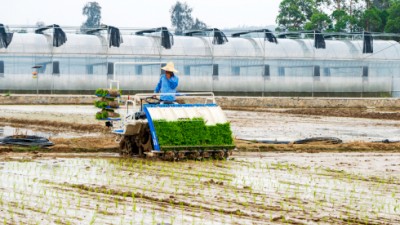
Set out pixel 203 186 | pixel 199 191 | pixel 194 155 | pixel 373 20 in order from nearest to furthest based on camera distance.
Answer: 1. pixel 199 191
2. pixel 203 186
3. pixel 194 155
4. pixel 373 20

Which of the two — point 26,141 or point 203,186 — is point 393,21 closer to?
point 26,141

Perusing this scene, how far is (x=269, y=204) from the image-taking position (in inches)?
460

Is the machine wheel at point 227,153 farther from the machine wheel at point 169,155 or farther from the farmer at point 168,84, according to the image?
the farmer at point 168,84

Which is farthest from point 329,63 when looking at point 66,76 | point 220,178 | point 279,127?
point 220,178

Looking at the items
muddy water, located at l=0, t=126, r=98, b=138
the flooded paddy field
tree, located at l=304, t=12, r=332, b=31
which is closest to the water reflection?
muddy water, located at l=0, t=126, r=98, b=138

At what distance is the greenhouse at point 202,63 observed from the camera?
46875 millimetres

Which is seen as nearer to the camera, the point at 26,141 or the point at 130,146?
the point at 130,146

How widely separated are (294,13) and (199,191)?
76.8m

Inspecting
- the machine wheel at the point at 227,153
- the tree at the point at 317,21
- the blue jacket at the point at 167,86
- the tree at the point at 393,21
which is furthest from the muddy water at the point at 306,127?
the tree at the point at 317,21

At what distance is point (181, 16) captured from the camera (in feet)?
468

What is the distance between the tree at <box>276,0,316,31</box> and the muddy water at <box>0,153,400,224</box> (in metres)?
70.7

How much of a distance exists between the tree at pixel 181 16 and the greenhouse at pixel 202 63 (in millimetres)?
88532

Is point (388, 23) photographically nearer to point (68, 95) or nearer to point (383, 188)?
point (68, 95)

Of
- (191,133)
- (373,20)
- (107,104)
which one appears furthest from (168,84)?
(373,20)
